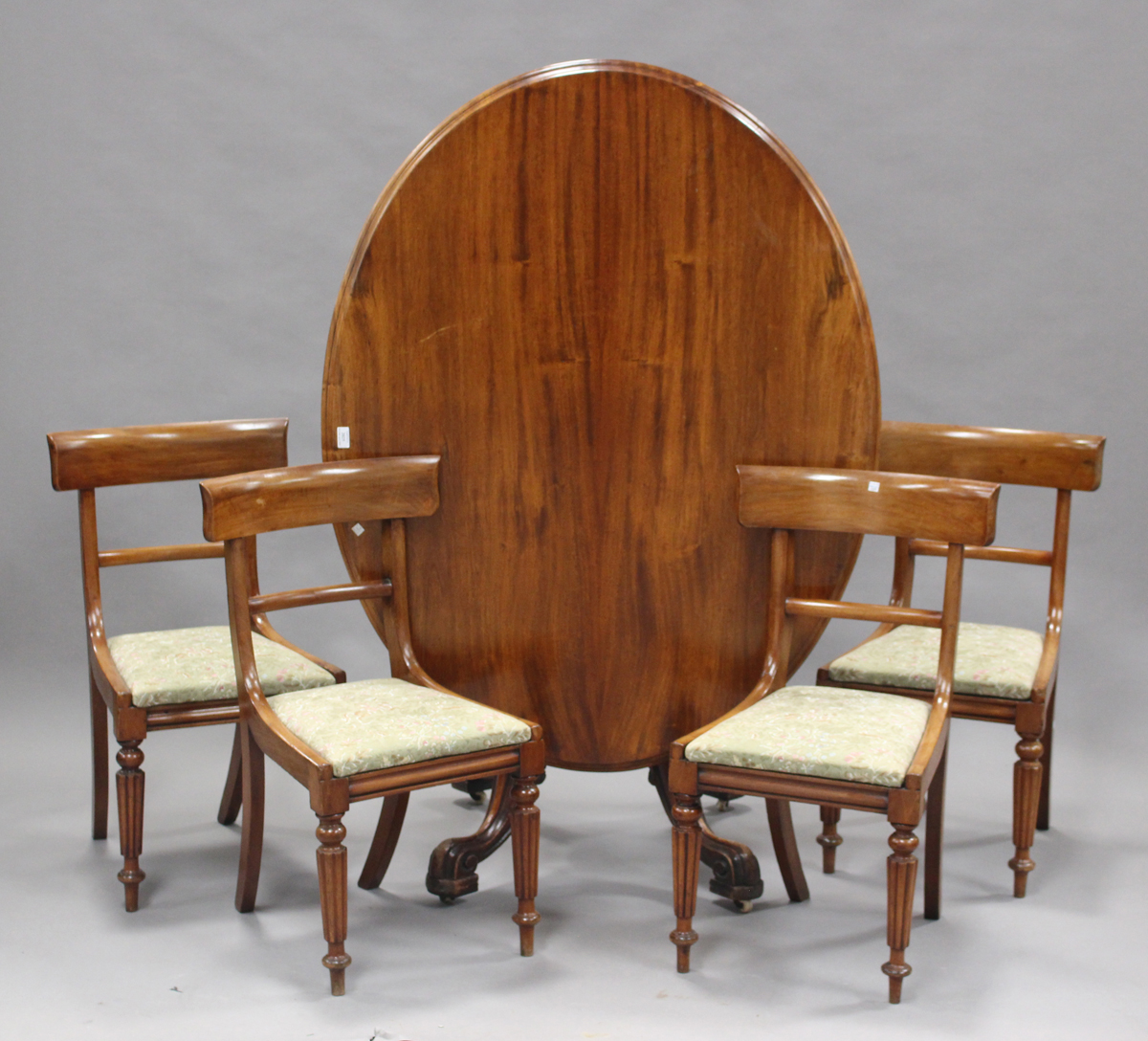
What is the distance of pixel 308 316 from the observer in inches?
183

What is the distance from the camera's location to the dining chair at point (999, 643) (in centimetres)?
335

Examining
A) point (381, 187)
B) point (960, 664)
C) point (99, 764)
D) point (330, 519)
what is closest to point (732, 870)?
point (960, 664)

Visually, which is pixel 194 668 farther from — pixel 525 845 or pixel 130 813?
pixel 525 845

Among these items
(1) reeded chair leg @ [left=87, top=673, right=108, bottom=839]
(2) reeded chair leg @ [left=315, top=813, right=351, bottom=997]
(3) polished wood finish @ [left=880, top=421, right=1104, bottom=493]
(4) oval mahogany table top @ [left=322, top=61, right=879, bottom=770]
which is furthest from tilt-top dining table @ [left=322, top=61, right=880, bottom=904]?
(1) reeded chair leg @ [left=87, top=673, right=108, bottom=839]

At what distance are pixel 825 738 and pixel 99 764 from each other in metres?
1.82

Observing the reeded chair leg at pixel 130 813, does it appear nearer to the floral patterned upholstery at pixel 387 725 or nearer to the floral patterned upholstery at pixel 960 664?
the floral patterned upholstery at pixel 387 725

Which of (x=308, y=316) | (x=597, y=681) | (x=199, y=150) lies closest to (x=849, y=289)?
(x=597, y=681)

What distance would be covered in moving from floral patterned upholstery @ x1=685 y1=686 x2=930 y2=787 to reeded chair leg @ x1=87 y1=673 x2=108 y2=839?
4.96ft

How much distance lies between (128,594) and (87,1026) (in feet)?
6.67

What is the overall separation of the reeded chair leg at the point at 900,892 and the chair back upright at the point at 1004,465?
90 cm

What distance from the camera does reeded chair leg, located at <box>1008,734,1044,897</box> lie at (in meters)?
3.40

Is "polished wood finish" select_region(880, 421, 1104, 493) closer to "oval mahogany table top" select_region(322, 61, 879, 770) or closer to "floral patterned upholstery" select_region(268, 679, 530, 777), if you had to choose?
"oval mahogany table top" select_region(322, 61, 879, 770)

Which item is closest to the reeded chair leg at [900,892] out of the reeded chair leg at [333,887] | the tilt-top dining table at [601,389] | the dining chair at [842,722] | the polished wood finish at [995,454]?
the dining chair at [842,722]

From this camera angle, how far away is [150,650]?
3.45 m
